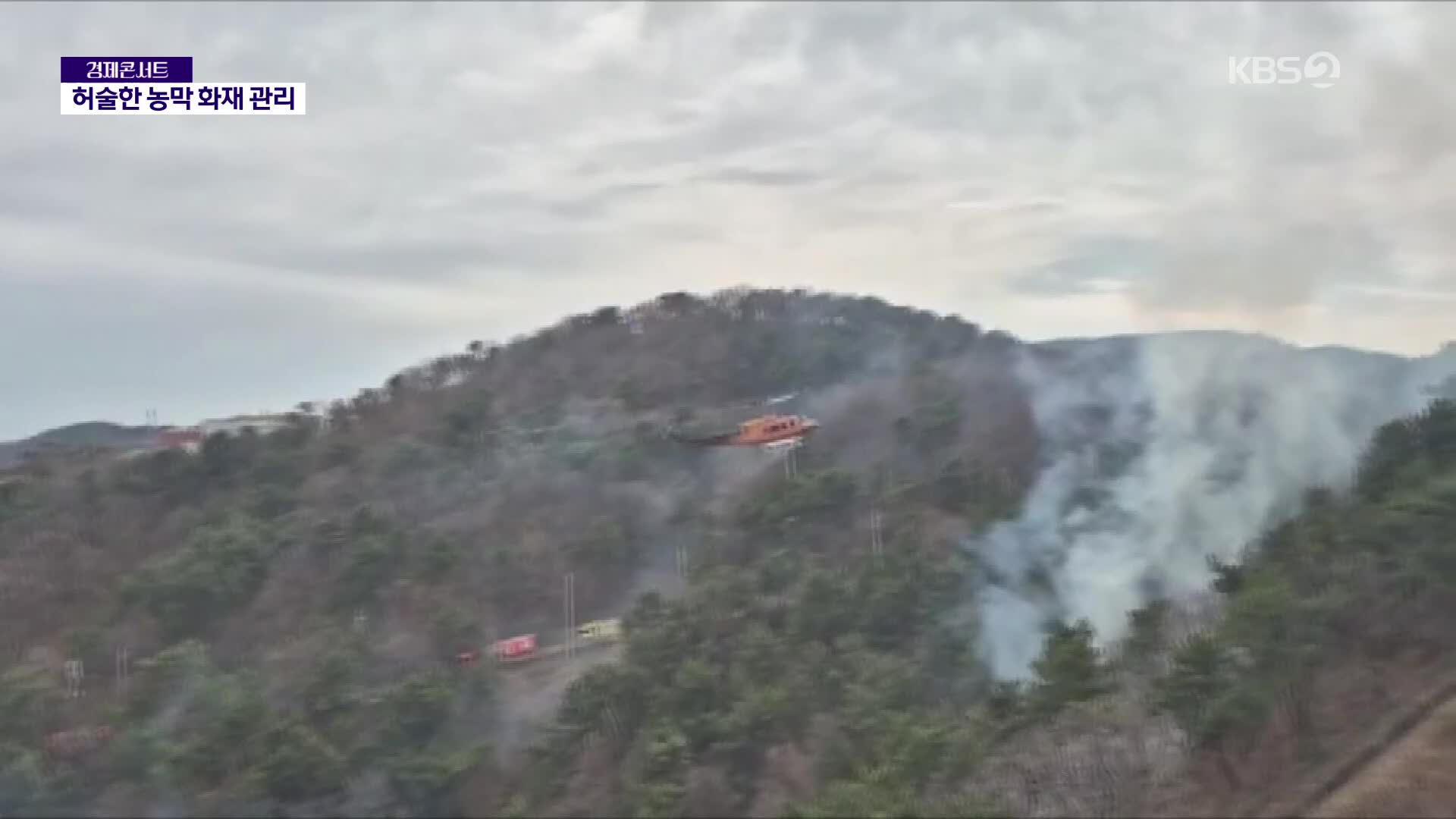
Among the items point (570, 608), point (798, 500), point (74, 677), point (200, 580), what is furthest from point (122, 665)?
point (798, 500)

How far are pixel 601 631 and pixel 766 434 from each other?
6.25m

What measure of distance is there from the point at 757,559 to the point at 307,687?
197 inches

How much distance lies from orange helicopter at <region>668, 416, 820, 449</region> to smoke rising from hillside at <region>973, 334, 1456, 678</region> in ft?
10.1

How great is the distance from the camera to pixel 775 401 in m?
18.7

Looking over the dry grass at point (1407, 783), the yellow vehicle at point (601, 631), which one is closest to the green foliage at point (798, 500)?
the yellow vehicle at point (601, 631)

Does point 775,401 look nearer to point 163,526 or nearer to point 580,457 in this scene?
point 580,457

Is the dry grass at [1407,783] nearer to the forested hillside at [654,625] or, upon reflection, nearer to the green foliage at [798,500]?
the forested hillside at [654,625]

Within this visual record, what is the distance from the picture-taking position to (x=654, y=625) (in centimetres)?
1040

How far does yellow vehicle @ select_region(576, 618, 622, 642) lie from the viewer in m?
10.9

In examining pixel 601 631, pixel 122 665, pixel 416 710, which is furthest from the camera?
pixel 601 631

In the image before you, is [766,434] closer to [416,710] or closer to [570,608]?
[570,608]

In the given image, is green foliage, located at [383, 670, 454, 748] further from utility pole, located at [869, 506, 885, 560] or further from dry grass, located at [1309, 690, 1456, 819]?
dry grass, located at [1309, 690, 1456, 819]

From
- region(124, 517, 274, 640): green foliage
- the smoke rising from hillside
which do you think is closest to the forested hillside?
region(124, 517, 274, 640): green foliage

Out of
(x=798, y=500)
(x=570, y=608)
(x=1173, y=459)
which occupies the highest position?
(x=1173, y=459)
